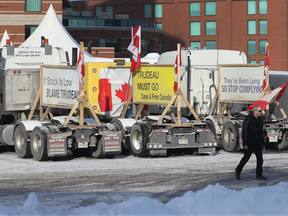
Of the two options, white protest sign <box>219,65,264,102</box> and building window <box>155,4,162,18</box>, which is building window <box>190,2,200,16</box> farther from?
white protest sign <box>219,65,264,102</box>

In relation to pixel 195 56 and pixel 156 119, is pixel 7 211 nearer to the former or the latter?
pixel 156 119

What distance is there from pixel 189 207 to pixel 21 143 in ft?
30.4

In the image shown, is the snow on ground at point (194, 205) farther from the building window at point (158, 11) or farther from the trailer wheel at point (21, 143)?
the building window at point (158, 11)

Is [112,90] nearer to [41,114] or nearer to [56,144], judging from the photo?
[41,114]

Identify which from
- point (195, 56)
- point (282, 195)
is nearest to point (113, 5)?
point (195, 56)

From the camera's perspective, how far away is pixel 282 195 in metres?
8.21

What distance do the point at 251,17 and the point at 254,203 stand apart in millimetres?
72271

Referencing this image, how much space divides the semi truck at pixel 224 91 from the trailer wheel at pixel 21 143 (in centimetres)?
486

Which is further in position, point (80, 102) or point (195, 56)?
point (195, 56)

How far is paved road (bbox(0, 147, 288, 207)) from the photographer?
9383 mm

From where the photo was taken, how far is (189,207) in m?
7.59

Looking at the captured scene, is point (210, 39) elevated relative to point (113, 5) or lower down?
lower down

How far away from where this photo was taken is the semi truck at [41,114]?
14.5m

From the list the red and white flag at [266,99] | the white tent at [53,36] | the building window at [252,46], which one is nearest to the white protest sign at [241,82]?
the red and white flag at [266,99]
